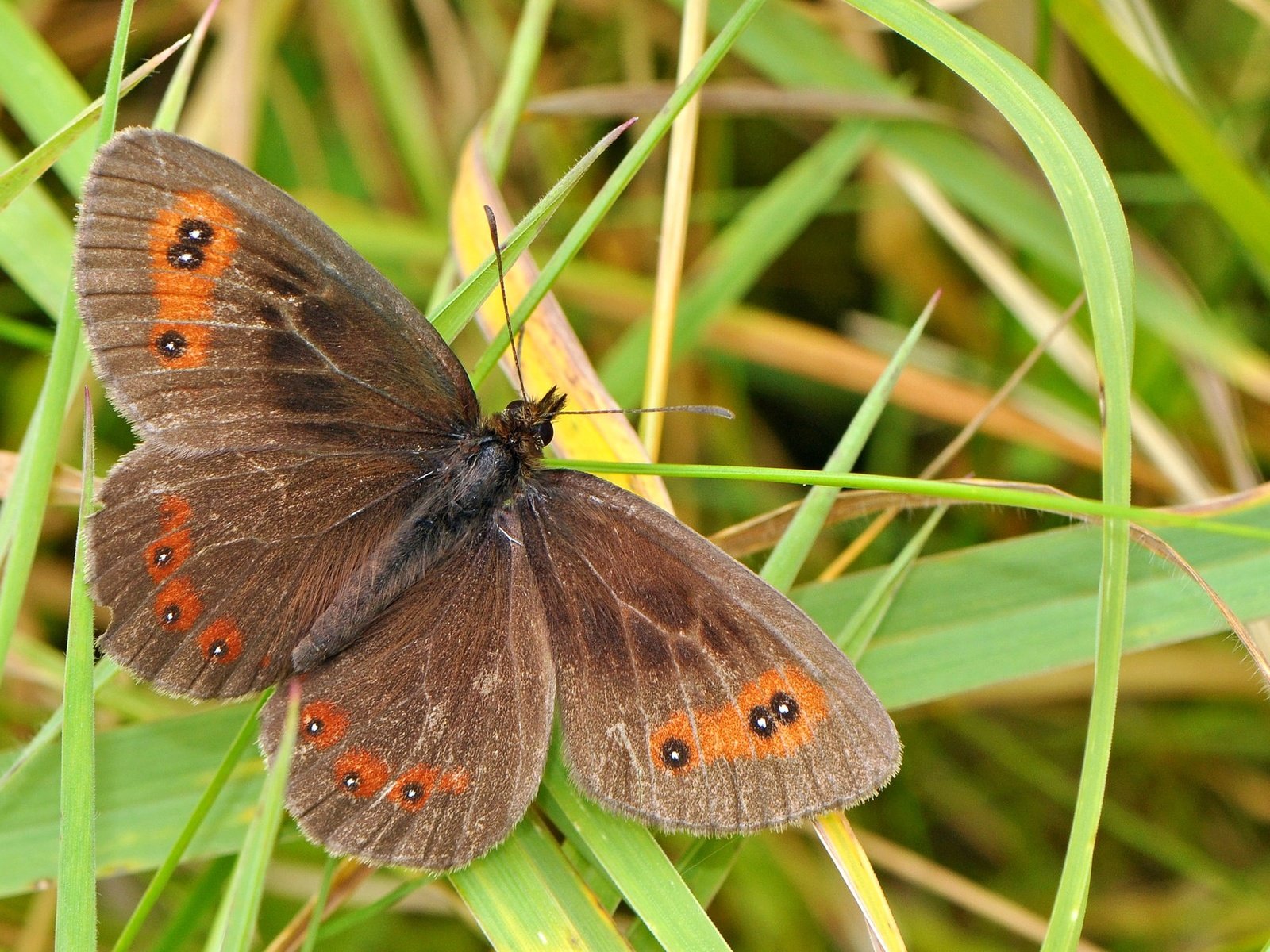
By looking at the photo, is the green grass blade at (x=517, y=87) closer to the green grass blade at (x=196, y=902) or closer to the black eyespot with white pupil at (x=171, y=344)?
the black eyespot with white pupil at (x=171, y=344)

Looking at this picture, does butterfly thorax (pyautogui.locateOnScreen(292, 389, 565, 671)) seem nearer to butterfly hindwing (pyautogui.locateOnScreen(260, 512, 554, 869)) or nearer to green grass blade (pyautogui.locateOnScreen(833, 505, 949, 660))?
butterfly hindwing (pyautogui.locateOnScreen(260, 512, 554, 869))

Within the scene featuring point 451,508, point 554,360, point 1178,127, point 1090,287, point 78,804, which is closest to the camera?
point 78,804

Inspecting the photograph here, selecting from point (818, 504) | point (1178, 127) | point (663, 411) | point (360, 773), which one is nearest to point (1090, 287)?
point (818, 504)

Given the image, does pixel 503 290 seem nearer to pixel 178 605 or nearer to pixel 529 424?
pixel 529 424

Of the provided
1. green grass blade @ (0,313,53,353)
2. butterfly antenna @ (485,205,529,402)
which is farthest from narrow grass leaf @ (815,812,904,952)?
green grass blade @ (0,313,53,353)

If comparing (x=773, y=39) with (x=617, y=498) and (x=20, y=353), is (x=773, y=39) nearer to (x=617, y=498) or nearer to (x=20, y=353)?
(x=617, y=498)

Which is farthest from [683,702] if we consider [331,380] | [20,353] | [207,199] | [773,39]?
[20,353]

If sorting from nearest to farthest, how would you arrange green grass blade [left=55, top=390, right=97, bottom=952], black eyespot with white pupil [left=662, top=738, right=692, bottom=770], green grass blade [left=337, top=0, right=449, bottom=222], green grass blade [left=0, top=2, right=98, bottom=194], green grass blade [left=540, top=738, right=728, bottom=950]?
green grass blade [left=55, top=390, right=97, bottom=952], green grass blade [left=540, top=738, right=728, bottom=950], black eyespot with white pupil [left=662, top=738, right=692, bottom=770], green grass blade [left=0, top=2, right=98, bottom=194], green grass blade [left=337, top=0, right=449, bottom=222]
